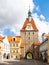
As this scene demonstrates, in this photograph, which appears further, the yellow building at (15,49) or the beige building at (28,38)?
the beige building at (28,38)

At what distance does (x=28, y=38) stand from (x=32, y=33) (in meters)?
2.66

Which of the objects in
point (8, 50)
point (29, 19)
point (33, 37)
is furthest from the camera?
point (29, 19)

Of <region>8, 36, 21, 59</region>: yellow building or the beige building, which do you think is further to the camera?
the beige building

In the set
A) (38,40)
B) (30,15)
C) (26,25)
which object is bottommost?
(38,40)

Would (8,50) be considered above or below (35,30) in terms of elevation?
below

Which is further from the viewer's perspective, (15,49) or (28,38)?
(28,38)

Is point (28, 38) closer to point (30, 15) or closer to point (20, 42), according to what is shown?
point (20, 42)

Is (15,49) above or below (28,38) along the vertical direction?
below

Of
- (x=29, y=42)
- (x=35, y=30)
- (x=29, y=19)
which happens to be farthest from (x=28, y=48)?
(x=29, y=19)

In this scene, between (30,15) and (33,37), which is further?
(30,15)

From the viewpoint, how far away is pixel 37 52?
83438 millimetres

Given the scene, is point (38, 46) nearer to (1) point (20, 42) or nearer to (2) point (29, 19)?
(1) point (20, 42)

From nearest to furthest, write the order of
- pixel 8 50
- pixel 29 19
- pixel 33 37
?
pixel 8 50, pixel 33 37, pixel 29 19

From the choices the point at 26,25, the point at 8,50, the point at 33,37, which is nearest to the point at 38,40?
the point at 33,37
